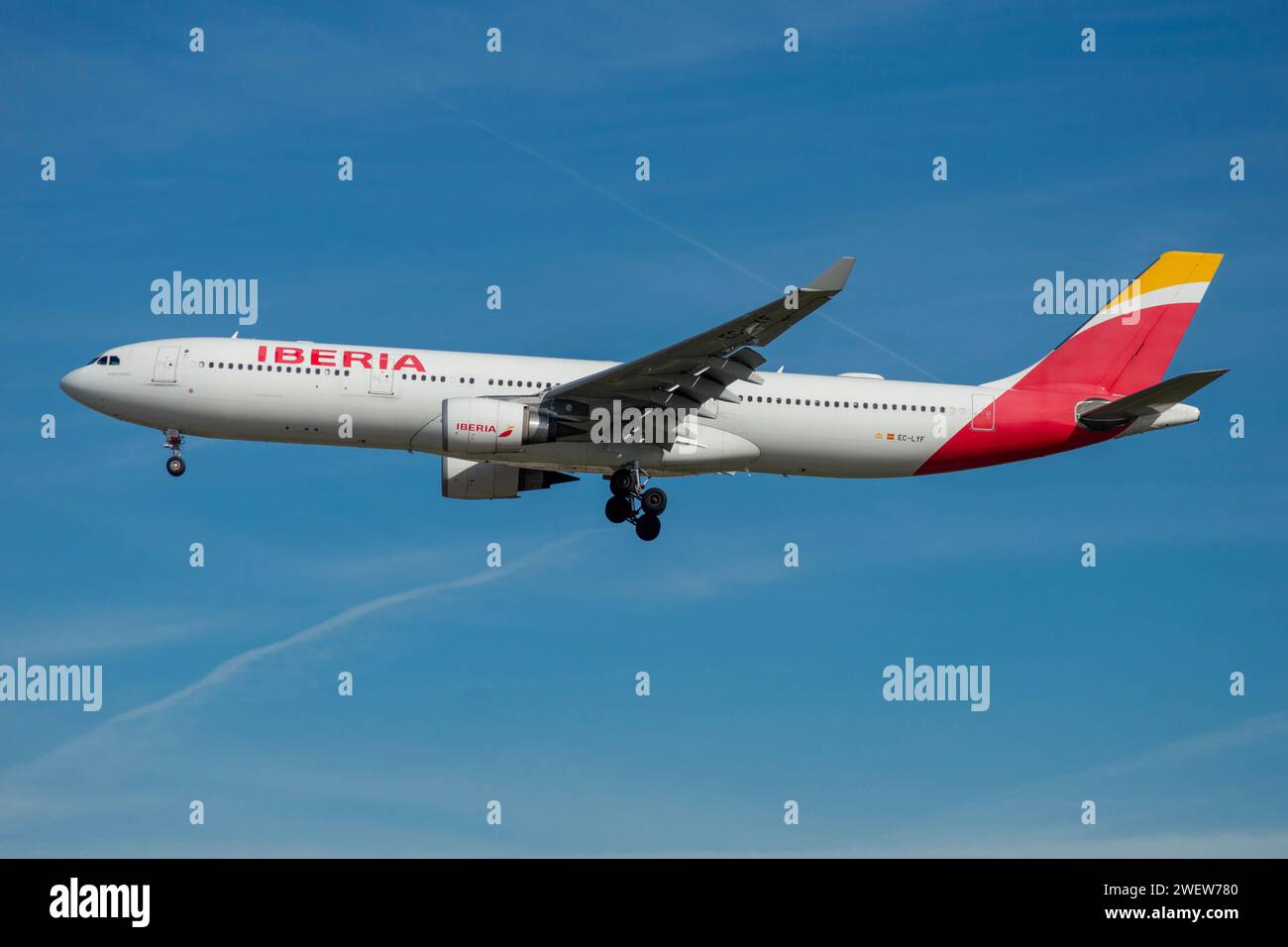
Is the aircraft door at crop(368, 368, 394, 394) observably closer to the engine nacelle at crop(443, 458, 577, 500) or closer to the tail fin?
the engine nacelle at crop(443, 458, 577, 500)

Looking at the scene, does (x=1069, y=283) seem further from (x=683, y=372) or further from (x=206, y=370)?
(x=206, y=370)

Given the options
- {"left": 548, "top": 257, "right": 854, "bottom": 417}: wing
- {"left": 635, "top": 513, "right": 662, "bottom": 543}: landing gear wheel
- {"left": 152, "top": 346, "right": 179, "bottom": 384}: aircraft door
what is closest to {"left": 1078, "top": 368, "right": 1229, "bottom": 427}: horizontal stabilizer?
{"left": 548, "top": 257, "right": 854, "bottom": 417}: wing

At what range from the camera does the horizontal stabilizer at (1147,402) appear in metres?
37.8

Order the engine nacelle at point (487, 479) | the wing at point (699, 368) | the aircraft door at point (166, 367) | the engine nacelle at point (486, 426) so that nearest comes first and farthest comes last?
the wing at point (699, 368) < the engine nacelle at point (486, 426) < the aircraft door at point (166, 367) < the engine nacelle at point (487, 479)

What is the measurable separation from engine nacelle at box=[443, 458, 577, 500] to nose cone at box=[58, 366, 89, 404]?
915 cm

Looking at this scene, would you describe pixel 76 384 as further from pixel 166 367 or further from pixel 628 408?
pixel 628 408

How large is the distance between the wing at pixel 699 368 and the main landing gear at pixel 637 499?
2.04 metres

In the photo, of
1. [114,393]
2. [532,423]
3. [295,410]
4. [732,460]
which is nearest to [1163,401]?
[732,460]

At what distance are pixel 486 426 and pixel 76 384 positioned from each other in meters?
10.7

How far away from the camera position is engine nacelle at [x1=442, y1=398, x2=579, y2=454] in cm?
3669

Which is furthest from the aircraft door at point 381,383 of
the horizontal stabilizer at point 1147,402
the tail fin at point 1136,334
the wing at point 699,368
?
the horizontal stabilizer at point 1147,402

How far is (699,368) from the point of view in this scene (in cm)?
3762

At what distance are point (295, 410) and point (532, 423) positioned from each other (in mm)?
5711

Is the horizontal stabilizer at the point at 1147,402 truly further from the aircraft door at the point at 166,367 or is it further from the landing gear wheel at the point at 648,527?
the aircraft door at the point at 166,367
